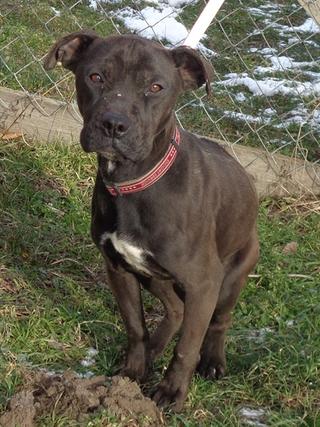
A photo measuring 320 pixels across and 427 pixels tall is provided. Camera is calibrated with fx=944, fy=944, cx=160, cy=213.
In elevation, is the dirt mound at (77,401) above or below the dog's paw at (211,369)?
above

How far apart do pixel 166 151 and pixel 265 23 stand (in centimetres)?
480

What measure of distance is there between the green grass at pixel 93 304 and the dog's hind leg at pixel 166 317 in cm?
8

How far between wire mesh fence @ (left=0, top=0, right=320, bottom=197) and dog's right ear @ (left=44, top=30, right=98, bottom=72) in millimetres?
1366

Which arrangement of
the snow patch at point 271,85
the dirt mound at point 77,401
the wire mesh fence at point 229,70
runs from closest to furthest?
1. the dirt mound at point 77,401
2. the wire mesh fence at point 229,70
3. the snow patch at point 271,85

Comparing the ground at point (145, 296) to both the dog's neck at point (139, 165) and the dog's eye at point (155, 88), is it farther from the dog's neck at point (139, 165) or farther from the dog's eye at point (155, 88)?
the dog's eye at point (155, 88)

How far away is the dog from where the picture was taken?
3.46 m

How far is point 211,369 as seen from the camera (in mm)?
4020

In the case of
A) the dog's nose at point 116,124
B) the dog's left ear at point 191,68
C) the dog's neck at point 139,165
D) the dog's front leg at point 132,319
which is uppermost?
the dog's nose at point 116,124

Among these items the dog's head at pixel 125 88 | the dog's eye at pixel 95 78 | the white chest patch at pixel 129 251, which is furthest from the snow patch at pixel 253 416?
the dog's eye at pixel 95 78

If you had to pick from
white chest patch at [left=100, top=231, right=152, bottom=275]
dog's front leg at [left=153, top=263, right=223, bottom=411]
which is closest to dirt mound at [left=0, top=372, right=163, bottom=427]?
dog's front leg at [left=153, top=263, right=223, bottom=411]

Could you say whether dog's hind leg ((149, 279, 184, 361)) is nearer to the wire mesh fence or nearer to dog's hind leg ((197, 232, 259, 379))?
dog's hind leg ((197, 232, 259, 379))

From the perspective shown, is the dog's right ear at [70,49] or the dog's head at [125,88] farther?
the dog's right ear at [70,49]

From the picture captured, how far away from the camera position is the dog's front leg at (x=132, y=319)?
3.94m

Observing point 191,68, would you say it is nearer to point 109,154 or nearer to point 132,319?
point 109,154
